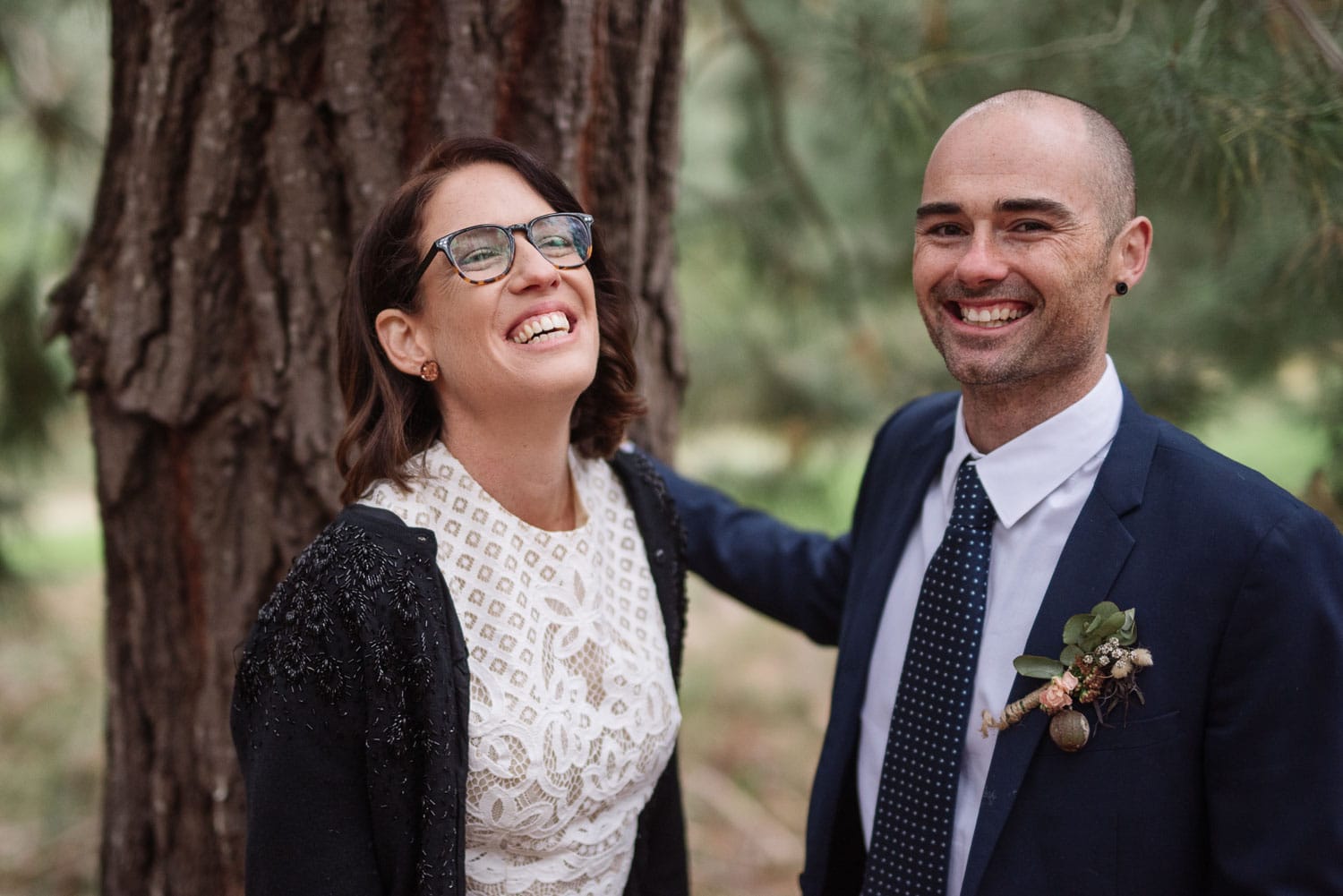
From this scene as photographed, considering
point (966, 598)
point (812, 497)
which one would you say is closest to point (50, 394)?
point (812, 497)

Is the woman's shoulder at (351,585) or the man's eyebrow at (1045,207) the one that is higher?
the man's eyebrow at (1045,207)

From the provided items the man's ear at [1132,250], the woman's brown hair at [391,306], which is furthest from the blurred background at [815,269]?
the woman's brown hair at [391,306]

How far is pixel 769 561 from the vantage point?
89.3 inches

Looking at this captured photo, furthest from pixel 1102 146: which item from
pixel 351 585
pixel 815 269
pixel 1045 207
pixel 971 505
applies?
pixel 815 269

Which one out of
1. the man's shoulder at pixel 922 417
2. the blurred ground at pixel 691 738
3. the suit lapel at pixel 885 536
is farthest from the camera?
the blurred ground at pixel 691 738

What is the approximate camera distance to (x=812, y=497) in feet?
13.1

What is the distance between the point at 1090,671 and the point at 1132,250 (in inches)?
28.0

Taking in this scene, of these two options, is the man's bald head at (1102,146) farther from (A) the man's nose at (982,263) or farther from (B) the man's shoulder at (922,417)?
(B) the man's shoulder at (922,417)

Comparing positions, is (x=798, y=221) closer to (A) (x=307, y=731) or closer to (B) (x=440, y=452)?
(B) (x=440, y=452)

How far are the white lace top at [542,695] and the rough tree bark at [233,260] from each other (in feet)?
1.93

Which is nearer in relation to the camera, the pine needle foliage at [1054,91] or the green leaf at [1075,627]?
the green leaf at [1075,627]

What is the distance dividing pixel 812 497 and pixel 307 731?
8.80 feet

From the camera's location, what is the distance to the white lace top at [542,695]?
64.6 inches

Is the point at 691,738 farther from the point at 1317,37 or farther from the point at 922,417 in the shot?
the point at 1317,37
